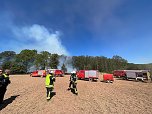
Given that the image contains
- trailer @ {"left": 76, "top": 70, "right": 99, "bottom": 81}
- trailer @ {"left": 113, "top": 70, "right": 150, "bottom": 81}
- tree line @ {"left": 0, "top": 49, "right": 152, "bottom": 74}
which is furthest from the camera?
tree line @ {"left": 0, "top": 49, "right": 152, "bottom": 74}

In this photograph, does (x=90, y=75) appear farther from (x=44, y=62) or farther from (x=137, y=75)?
(x=44, y=62)

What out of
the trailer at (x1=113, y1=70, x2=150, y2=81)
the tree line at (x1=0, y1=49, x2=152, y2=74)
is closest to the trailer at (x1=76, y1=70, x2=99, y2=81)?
the trailer at (x1=113, y1=70, x2=150, y2=81)

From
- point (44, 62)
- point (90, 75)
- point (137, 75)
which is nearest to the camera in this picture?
point (90, 75)

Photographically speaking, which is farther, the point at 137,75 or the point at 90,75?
the point at 137,75

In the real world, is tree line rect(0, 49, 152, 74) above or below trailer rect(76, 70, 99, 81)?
above

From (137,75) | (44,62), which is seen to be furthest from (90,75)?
(44,62)

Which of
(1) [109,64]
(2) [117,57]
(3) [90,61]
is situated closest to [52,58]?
(3) [90,61]

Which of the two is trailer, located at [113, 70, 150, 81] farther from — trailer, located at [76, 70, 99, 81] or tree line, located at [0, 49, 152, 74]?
tree line, located at [0, 49, 152, 74]

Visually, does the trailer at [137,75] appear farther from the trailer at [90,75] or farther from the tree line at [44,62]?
the tree line at [44,62]

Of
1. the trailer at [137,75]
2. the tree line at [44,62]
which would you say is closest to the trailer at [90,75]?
the trailer at [137,75]

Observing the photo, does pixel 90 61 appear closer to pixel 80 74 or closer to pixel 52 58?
pixel 52 58

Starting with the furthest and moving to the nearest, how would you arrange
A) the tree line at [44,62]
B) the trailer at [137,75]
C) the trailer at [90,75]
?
the tree line at [44,62], the trailer at [137,75], the trailer at [90,75]

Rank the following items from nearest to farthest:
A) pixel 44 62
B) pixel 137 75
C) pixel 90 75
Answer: pixel 90 75 → pixel 137 75 → pixel 44 62

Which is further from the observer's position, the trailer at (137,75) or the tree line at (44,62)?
the tree line at (44,62)
